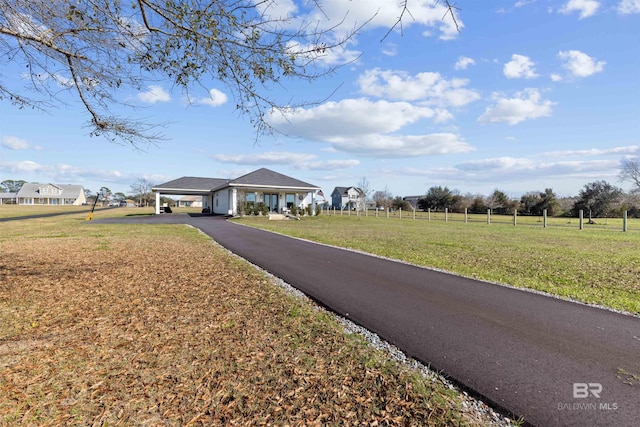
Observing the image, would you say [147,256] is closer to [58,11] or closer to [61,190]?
[58,11]

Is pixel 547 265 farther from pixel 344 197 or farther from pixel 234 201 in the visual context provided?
pixel 344 197

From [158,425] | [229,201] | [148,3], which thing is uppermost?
[148,3]

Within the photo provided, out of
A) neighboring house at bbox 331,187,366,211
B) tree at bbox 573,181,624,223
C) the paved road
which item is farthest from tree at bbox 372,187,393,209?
the paved road

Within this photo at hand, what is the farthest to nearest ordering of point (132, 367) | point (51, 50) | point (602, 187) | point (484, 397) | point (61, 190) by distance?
1. point (61, 190)
2. point (602, 187)
3. point (51, 50)
4. point (132, 367)
5. point (484, 397)

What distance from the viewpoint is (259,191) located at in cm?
3138

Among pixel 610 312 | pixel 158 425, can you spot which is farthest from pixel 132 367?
pixel 610 312

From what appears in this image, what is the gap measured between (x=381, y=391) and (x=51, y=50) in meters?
6.36

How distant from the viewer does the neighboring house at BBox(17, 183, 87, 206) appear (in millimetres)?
83438

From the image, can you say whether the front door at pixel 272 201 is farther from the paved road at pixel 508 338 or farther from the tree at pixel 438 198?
the tree at pixel 438 198

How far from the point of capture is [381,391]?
270 cm

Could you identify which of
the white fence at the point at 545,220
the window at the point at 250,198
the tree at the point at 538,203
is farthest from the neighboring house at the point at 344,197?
the window at the point at 250,198

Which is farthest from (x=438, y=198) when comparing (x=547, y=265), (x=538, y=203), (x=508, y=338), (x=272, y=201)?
(x=508, y=338)

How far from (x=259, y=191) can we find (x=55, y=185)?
86.5 m

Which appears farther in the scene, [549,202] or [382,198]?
[382,198]
